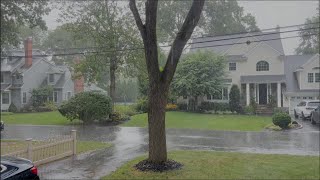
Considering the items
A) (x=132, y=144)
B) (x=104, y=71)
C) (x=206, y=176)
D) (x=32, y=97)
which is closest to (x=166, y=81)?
(x=206, y=176)

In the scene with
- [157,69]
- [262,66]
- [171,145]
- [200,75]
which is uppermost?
[262,66]

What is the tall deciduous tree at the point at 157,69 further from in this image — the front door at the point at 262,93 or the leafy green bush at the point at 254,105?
the front door at the point at 262,93

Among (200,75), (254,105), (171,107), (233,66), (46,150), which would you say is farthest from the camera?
(233,66)

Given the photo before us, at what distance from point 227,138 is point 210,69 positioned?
1613 centimetres

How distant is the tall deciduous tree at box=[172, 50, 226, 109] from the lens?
33438mm

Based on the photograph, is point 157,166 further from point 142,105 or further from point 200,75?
point 200,75

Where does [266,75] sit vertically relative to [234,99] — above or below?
above

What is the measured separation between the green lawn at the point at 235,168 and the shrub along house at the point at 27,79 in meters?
31.9

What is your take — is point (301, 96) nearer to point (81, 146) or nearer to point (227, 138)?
point (227, 138)

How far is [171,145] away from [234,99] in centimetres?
1943

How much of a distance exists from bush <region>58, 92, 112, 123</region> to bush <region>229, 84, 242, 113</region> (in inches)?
465

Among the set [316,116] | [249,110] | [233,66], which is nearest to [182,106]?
[233,66]

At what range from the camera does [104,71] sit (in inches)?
1206

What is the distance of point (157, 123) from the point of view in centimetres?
1055
